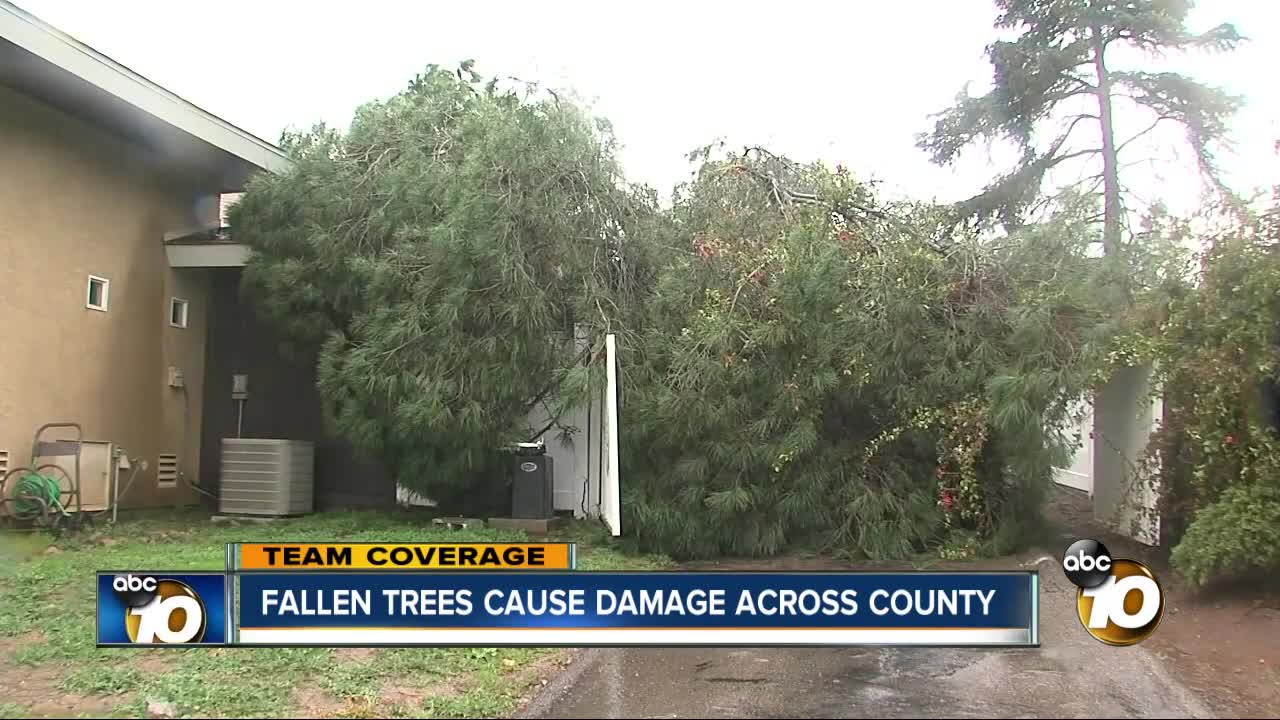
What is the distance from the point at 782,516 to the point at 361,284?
525 centimetres

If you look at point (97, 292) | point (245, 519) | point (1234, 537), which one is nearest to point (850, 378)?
point (1234, 537)

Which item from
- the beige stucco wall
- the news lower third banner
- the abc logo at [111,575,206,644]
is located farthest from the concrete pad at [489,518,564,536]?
the abc logo at [111,575,206,644]

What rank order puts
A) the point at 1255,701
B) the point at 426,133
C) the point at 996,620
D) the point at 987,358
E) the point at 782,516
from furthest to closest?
1. the point at 426,133
2. the point at 782,516
3. the point at 987,358
4. the point at 1255,701
5. the point at 996,620

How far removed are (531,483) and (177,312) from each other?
6.19 m

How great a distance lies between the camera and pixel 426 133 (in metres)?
10.9

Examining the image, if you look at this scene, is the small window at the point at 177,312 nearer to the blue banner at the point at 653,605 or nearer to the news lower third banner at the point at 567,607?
the news lower third banner at the point at 567,607

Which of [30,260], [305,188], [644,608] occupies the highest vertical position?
[305,188]

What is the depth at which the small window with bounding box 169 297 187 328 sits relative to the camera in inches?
507

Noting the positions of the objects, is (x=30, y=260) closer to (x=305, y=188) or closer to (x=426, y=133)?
(x=305, y=188)

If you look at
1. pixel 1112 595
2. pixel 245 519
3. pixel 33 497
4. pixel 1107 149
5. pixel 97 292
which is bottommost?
pixel 245 519

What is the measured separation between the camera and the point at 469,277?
364 inches

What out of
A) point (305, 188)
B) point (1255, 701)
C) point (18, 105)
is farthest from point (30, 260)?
point (1255, 701)

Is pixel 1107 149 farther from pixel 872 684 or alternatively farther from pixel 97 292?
pixel 97 292

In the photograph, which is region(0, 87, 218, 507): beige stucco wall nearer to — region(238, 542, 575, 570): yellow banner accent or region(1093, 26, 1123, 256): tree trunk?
region(238, 542, 575, 570): yellow banner accent
